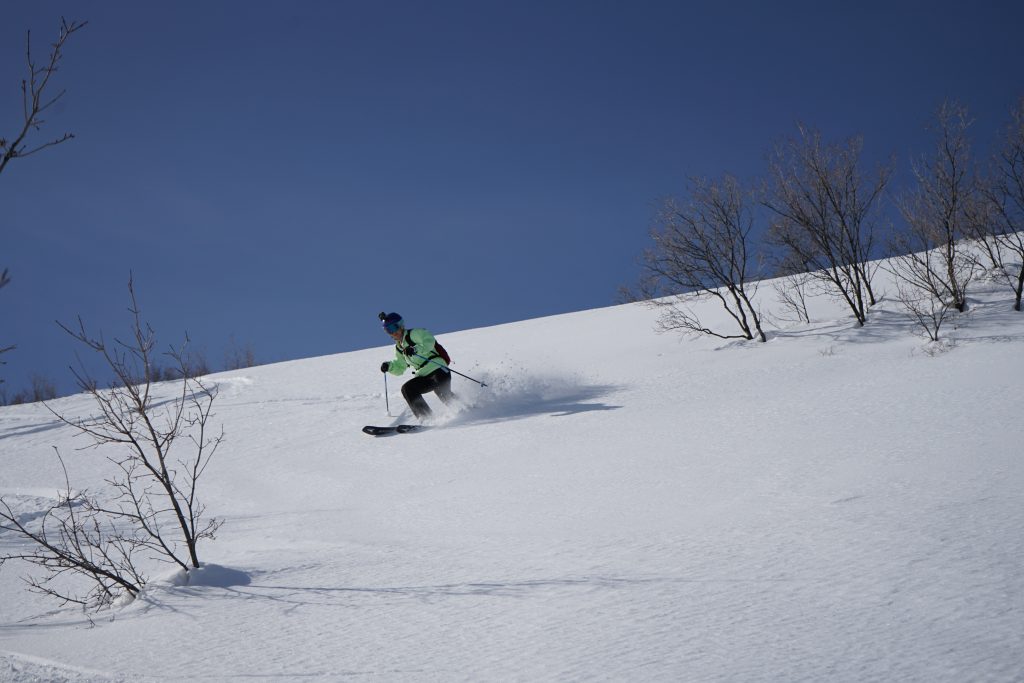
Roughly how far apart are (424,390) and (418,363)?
50 cm

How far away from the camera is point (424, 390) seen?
10016mm

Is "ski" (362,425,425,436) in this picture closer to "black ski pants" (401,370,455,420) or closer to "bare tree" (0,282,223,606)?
"black ski pants" (401,370,455,420)

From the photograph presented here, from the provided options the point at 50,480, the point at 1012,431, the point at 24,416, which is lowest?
the point at 1012,431

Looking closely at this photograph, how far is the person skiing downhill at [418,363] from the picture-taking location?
980 centimetres

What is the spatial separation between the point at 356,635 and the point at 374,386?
1214 cm

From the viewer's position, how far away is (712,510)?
Answer: 3.68 metres

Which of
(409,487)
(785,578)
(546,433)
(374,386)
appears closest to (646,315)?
(374,386)

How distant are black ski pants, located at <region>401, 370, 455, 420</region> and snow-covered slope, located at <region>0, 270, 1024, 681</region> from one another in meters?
1.37

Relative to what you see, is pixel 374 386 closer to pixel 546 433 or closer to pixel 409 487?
pixel 546 433

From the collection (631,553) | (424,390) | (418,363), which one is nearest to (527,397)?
(424,390)

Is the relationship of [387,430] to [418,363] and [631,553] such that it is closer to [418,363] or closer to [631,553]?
[418,363]

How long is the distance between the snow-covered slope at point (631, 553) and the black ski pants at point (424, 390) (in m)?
1.37

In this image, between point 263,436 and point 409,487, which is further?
point 263,436

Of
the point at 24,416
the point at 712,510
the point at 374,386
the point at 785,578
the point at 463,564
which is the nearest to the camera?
the point at 785,578
